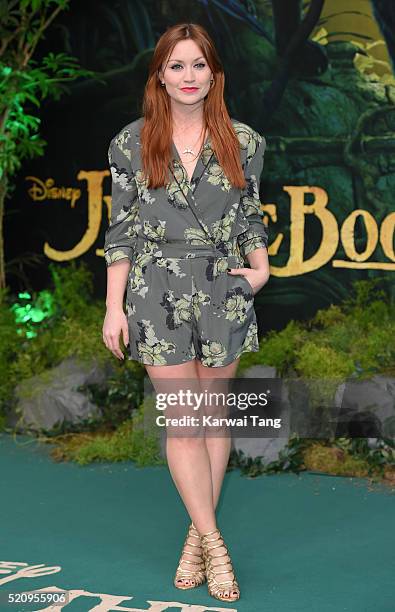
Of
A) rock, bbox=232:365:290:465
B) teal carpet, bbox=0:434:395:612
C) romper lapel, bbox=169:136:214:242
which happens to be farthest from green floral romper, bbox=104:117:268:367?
rock, bbox=232:365:290:465

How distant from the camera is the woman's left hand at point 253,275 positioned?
12.3ft

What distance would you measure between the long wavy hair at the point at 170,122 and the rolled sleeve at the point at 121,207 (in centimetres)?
9

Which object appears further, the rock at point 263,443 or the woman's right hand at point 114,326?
the rock at point 263,443

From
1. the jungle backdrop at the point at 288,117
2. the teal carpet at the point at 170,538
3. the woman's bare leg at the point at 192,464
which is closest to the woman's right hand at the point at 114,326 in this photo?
the woman's bare leg at the point at 192,464

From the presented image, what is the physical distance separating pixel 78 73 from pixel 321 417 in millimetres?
2564

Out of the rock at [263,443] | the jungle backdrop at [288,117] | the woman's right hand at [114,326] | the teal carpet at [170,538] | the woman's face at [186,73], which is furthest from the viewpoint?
the jungle backdrop at [288,117]

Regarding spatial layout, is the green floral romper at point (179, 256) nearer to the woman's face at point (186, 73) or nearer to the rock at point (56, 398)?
the woman's face at point (186, 73)

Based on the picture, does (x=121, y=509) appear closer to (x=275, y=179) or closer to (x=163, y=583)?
(x=163, y=583)

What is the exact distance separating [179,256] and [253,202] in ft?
1.11

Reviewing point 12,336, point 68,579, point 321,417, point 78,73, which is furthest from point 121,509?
point 78,73

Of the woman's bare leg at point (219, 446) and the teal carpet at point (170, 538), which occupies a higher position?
the woman's bare leg at point (219, 446)

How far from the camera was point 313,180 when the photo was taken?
21.0ft

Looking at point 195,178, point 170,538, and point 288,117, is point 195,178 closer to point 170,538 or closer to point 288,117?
point 170,538

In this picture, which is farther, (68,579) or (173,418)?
(68,579)
